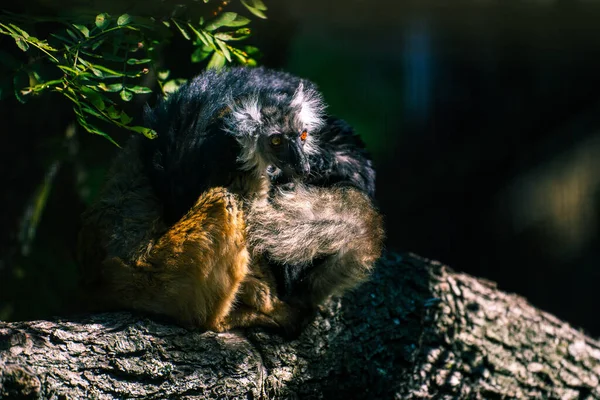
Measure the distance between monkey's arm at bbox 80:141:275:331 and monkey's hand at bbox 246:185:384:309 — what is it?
92 millimetres

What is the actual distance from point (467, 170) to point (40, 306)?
3245 mm

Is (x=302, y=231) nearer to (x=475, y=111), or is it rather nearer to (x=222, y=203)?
(x=222, y=203)

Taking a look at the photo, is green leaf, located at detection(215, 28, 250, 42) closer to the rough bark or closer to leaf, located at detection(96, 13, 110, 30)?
Answer: leaf, located at detection(96, 13, 110, 30)

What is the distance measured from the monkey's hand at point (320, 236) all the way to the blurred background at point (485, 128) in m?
2.20

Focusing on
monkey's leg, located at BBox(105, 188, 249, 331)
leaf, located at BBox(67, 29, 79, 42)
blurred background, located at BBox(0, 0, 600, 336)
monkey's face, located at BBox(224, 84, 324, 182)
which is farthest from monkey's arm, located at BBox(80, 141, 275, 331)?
blurred background, located at BBox(0, 0, 600, 336)

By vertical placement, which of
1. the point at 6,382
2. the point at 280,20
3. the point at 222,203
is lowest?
the point at 6,382

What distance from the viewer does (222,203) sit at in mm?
2131

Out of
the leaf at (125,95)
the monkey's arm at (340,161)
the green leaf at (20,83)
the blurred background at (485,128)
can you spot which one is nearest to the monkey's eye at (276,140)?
the monkey's arm at (340,161)

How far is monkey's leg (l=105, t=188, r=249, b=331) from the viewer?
2115mm

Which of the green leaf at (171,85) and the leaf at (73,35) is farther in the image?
the green leaf at (171,85)

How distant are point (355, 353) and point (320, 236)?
522 millimetres

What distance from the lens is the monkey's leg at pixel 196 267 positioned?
2.12 m

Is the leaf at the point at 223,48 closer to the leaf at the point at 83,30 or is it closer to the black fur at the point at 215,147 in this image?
the black fur at the point at 215,147

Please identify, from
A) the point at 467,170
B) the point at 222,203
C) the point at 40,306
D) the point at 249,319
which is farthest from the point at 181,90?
the point at 467,170
